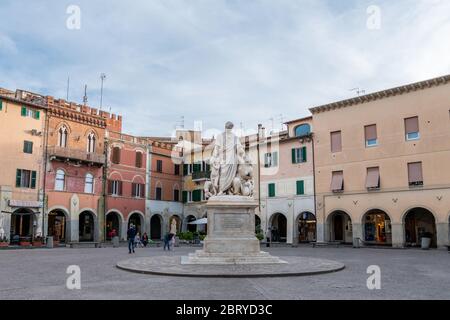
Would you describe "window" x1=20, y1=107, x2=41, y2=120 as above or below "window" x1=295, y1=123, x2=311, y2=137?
above

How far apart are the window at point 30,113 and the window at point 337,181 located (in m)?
24.3

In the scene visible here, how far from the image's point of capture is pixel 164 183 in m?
47.9

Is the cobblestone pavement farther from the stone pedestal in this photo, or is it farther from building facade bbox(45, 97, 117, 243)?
building facade bbox(45, 97, 117, 243)

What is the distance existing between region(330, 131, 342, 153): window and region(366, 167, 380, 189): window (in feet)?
10.4

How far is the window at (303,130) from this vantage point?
38797 mm

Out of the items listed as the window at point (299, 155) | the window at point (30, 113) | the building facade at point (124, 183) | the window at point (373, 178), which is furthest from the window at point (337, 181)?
the window at point (30, 113)

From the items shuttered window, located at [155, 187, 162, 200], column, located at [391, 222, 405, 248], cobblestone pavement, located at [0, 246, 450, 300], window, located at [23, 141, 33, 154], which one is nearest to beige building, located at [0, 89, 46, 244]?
window, located at [23, 141, 33, 154]

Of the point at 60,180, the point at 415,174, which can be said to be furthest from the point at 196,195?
the point at 415,174

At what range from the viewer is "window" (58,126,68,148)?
38.0 metres

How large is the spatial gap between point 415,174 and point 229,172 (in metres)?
20.7

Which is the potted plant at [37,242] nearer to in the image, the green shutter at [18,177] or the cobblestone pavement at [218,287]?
the green shutter at [18,177]

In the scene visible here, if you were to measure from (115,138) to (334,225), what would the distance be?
21833 millimetres
